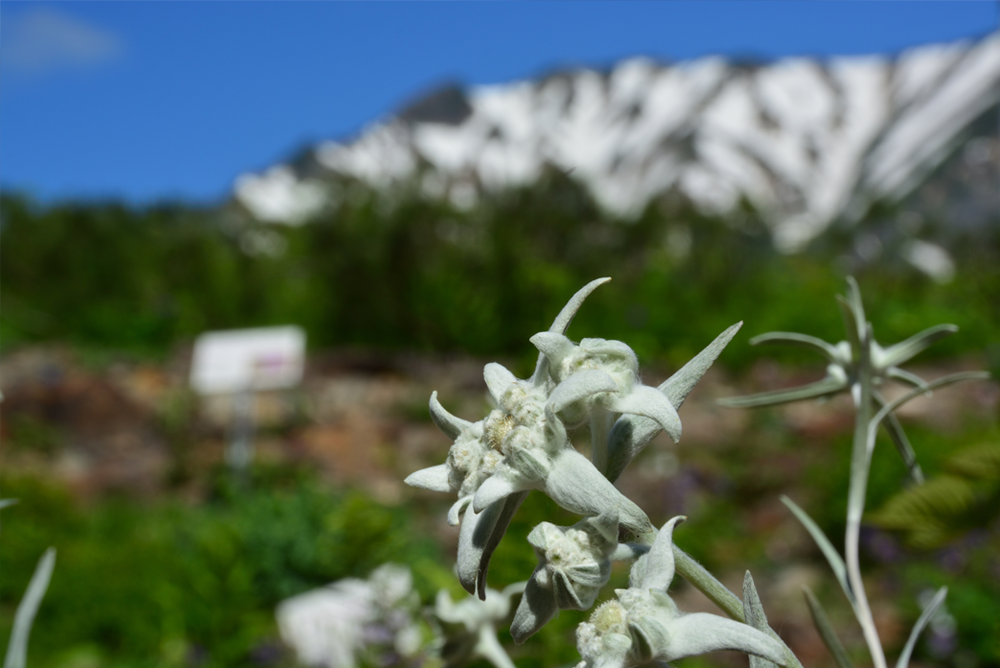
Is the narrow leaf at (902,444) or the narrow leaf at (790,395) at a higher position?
the narrow leaf at (790,395)

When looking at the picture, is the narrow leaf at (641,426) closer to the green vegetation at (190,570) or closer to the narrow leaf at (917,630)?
the narrow leaf at (917,630)

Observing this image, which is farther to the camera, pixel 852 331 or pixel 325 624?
pixel 325 624

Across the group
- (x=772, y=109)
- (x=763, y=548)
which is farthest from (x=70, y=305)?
(x=772, y=109)

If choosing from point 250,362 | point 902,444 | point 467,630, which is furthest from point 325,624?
point 250,362

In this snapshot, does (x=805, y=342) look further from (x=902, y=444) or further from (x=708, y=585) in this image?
(x=708, y=585)

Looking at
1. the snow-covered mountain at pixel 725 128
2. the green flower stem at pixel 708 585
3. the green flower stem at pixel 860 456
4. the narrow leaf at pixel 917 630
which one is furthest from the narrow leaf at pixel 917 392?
the snow-covered mountain at pixel 725 128

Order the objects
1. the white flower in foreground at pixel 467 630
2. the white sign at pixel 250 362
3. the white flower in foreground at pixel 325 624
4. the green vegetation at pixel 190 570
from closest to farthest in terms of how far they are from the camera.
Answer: the white flower in foreground at pixel 467 630 < the white flower in foreground at pixel 325 624 < the green vegetation at pixel 190 570 < the white sign at pixel 250 362

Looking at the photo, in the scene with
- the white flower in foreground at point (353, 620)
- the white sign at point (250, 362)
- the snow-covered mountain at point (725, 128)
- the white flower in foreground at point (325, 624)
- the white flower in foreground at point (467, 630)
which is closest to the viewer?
the white flower in foreground at point (467, 630)
